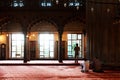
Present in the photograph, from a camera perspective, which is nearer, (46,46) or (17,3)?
(17,3)

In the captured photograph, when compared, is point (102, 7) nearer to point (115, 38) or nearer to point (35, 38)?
point (115, 38)

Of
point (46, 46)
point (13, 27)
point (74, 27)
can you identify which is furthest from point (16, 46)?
point (74, 27)

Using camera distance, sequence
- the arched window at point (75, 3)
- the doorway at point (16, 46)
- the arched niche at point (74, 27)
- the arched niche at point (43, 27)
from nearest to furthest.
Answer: the arched window at point (75, 3), the arched niche at point (74, 27), the arched niche at point (43, 27), the doorway at point (16, 46)

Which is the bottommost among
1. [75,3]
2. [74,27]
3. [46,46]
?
[46,46]

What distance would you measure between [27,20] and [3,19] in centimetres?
242

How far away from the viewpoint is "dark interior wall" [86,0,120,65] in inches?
738

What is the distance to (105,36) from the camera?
1880cm

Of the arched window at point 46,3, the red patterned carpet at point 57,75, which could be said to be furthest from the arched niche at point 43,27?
the red patterned carpet at point 57,75

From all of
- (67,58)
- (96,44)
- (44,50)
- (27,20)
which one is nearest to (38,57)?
(44,50)

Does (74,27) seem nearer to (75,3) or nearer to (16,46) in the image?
(75,3)

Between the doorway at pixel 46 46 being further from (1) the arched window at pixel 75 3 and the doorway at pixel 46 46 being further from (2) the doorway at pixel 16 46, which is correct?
(1) the arched window at pixel 75 3

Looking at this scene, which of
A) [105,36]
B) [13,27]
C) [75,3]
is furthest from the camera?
[13,27]

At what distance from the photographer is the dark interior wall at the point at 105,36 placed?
61.5ft

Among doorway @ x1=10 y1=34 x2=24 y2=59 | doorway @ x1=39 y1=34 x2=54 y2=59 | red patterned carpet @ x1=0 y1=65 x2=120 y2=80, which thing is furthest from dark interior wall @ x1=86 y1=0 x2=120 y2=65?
doorway @ x1=10 y1=34 x2=24 y2=59
